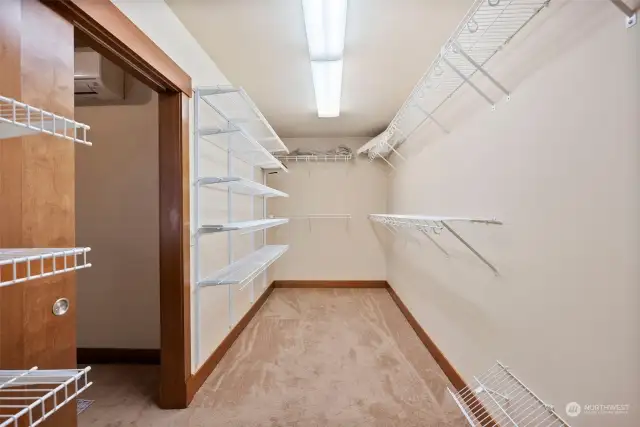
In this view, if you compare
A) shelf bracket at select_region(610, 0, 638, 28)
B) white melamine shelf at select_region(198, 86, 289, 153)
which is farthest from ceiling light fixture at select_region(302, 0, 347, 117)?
shelf bracket at select_region(610, 0, 638, 28)

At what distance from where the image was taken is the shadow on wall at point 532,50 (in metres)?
1.04

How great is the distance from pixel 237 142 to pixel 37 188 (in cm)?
174

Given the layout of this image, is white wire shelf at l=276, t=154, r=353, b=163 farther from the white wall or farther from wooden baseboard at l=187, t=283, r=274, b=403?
wooden baseboard at l=187, t=283, r=274, b=403

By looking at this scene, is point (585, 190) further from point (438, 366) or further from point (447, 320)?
point (438, 366)

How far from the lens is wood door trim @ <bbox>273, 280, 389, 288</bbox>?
470 cm

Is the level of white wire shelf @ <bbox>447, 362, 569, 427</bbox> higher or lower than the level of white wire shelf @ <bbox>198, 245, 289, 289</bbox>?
lower

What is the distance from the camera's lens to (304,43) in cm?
207

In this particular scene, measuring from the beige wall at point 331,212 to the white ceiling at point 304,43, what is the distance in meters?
1.49

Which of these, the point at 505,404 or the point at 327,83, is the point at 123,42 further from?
the point at 505,404

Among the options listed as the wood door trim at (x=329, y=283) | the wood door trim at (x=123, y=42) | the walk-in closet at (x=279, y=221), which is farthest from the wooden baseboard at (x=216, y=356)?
the wood door trim at (x=123, y=42)

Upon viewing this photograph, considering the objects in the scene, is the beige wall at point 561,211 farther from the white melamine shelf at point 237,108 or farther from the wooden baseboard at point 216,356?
the wooden baseboard at point 216,356

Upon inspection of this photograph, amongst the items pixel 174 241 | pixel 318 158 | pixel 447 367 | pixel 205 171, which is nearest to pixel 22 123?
pixel 174 241

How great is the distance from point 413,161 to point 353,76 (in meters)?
0.99

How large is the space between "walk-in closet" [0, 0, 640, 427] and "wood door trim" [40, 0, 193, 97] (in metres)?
0.01
